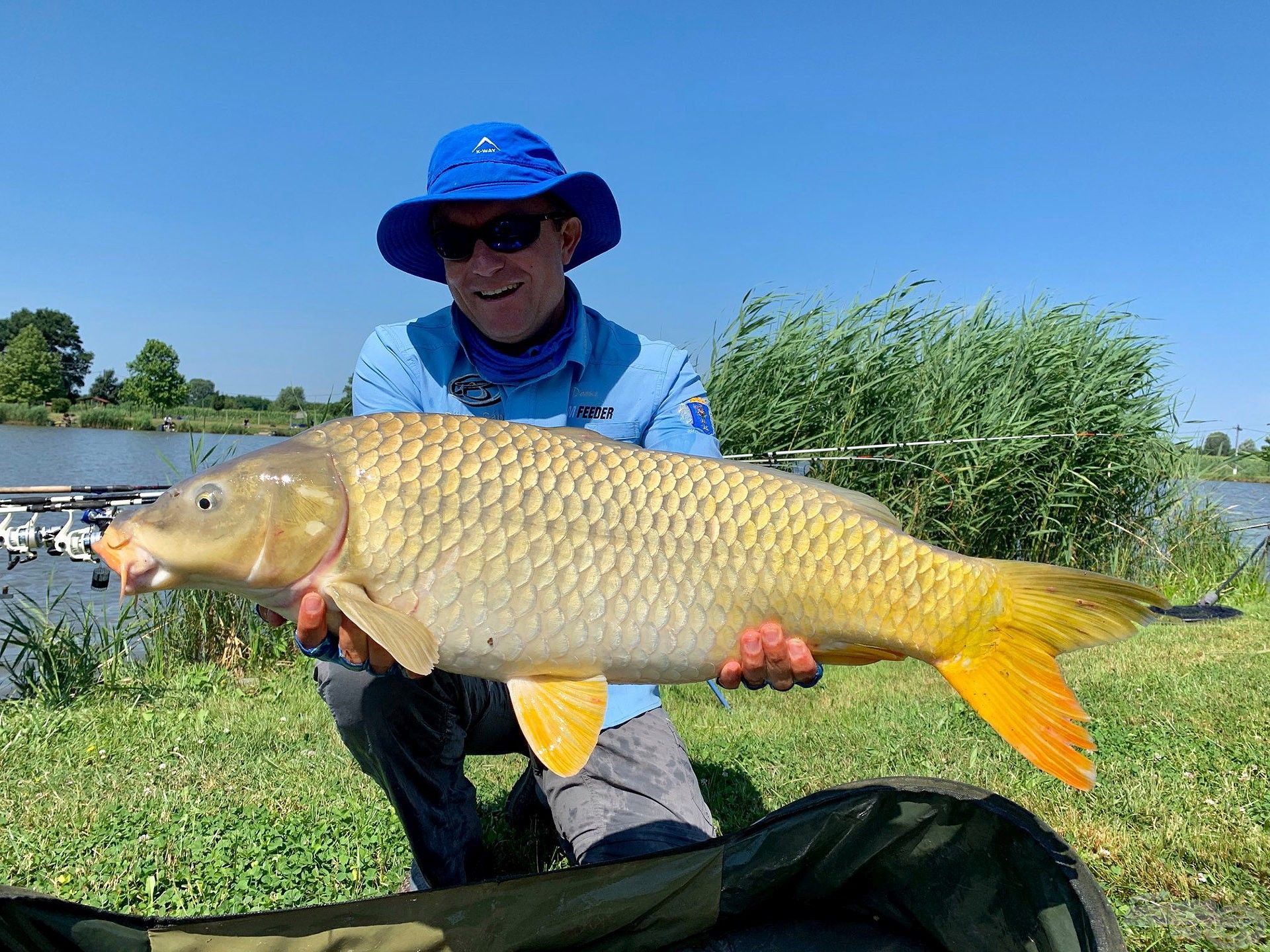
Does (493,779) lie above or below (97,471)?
below

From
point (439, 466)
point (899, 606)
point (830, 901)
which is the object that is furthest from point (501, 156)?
point (830, 901)

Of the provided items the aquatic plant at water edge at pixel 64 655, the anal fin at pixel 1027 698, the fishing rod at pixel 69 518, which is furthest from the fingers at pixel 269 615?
the aquatic plant at water edge at pixel 64 655

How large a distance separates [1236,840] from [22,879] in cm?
244

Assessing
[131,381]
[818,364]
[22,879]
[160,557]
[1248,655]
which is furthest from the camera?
[131,381]

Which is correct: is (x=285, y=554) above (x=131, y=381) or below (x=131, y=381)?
below

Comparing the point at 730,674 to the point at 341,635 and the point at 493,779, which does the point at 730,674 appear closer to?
the point at 341,635

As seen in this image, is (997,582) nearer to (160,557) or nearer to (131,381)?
(160,557)

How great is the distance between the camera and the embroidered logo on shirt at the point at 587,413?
2.00 m

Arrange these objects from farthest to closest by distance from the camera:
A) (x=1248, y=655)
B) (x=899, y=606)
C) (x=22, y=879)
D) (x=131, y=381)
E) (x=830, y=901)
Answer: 1. (x=131, y=381)
2. (x=1248, y=655)
3. (x=22, y=879)
4. (x=830, y=901)
5. (x=899, y=606)

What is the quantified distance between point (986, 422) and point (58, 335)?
5804cm

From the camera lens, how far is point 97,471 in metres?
10.6

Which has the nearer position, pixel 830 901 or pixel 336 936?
pixel 336 936

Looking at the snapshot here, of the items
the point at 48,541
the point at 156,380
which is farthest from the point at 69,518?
the point at 156,380

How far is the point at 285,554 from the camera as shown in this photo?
121 cm
